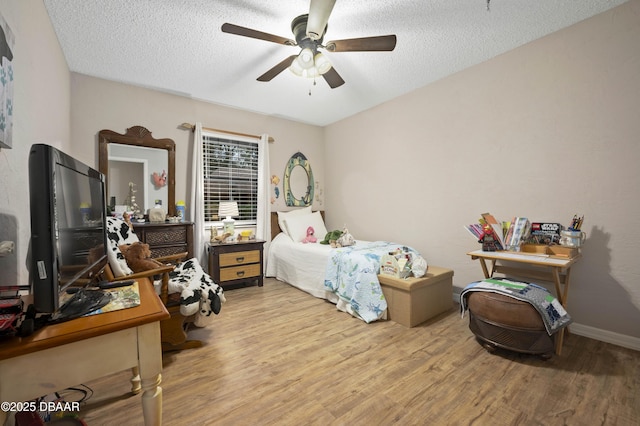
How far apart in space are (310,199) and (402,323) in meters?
2.81

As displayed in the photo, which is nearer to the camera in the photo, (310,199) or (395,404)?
(395,404)

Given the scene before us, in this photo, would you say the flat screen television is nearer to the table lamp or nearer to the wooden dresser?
the wooden dresser

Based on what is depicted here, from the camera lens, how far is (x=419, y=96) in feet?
11.3

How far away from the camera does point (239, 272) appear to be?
360cm

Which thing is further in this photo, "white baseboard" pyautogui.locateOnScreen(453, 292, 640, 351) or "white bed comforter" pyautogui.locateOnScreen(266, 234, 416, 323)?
"white bed comforter" pyautogui.locateOnScreen(266, 234, 416, 323)

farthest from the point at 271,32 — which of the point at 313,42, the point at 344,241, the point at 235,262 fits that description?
the point at 235,262

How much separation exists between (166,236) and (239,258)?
917 mm

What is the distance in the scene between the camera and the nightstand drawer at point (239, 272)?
3.49 metres

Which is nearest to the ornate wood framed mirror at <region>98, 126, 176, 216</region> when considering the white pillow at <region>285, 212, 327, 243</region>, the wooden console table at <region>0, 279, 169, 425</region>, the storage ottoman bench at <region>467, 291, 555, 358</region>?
the white pillow at <region>285, 212, 327, 243</region>

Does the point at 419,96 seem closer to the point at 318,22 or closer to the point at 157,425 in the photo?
the point at 318,22

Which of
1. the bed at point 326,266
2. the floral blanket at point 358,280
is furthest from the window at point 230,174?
the floral blanket at point 358,280

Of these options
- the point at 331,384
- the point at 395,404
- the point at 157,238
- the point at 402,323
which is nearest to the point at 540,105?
the point at 402,323

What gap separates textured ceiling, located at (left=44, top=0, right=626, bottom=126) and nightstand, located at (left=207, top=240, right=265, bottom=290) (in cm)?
204

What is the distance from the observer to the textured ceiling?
6.74ft
